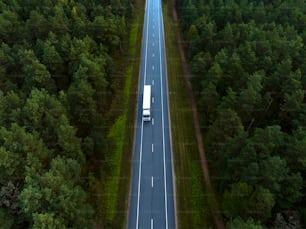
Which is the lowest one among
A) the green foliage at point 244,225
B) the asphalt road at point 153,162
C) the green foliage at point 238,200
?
the green foliage at point 244,225

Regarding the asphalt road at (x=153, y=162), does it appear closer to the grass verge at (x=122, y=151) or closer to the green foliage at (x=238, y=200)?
the grass verge at (x=122, y=151)

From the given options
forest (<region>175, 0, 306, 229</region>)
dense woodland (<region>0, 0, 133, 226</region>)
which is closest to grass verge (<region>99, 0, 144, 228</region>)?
dense woodland (<region>0, 0, 133, 226</region>)

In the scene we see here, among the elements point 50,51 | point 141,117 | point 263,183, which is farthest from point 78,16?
point 263,183

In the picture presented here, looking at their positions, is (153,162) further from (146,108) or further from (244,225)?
(244,225)

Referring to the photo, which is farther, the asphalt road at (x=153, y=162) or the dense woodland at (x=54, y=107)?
the asphalt road at (x=153, y=162)

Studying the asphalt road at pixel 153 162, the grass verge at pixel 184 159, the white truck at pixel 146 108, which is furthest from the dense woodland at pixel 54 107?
the grass verge at pixel 184 159

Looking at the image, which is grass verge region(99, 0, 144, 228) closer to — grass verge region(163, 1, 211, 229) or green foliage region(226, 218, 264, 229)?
grass verge region(163, 1, 211, 229)

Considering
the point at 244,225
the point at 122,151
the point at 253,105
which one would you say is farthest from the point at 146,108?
the point at 244,225

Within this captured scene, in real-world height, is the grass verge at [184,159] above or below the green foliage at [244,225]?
above
